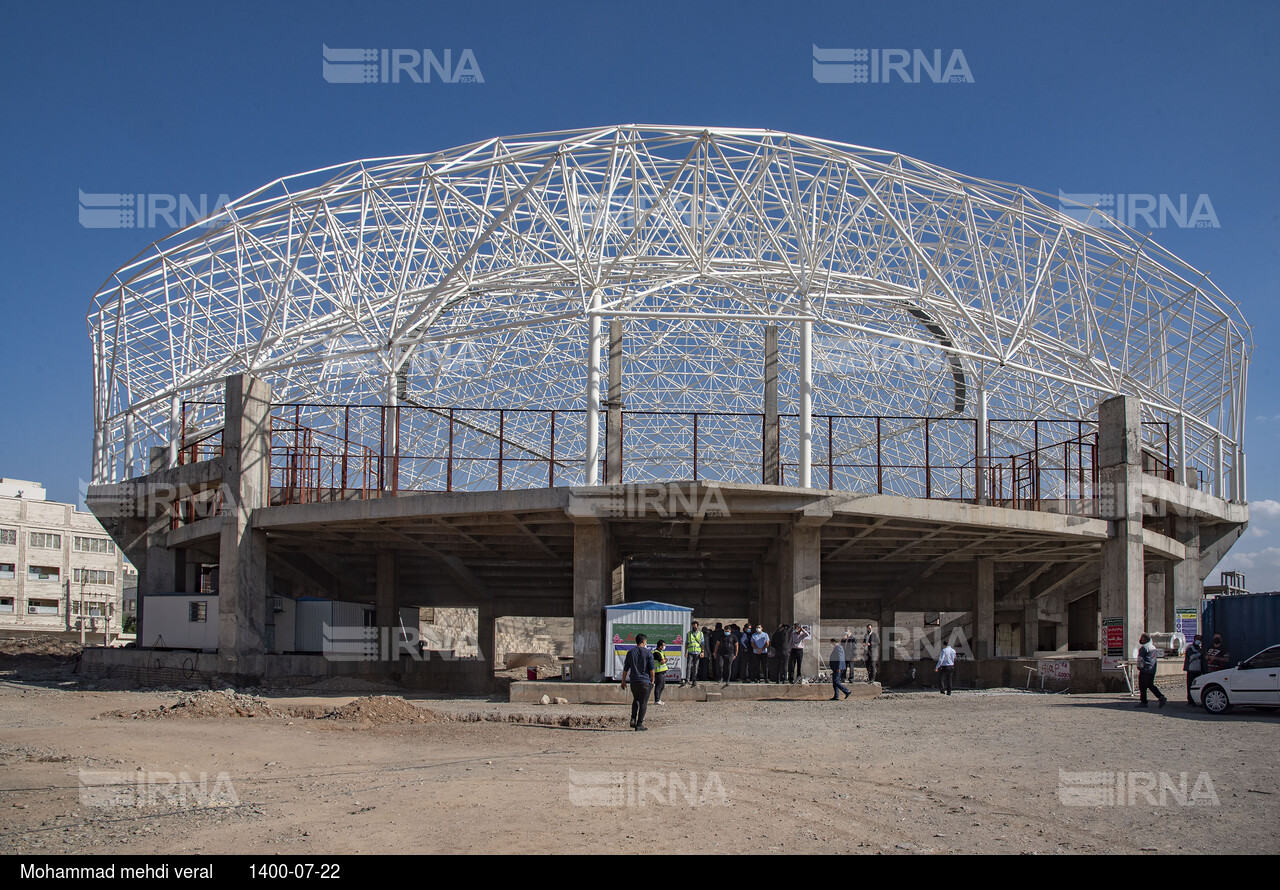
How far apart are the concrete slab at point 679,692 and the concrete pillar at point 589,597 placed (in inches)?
42.6

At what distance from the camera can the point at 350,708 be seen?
1731 cm

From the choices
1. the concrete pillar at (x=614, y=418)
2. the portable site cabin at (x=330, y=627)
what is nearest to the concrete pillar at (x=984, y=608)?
the concrete pillar at (x=614, y=418)

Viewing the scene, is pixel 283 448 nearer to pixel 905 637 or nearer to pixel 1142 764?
pixel 1142 764

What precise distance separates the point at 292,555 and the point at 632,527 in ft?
33.0

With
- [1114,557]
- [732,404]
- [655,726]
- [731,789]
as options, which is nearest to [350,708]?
[655,726]

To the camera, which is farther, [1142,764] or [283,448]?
[283,448]

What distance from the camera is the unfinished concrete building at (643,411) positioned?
24.5 metres

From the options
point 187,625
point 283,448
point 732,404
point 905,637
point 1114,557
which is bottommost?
point 905,637

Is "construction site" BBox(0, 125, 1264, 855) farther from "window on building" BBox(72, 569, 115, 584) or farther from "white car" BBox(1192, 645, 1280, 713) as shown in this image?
"window on building" BBox(72, 569, 115, 584)

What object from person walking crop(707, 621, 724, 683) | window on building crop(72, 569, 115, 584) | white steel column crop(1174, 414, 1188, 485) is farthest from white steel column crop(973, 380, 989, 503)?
window on building crop(72, 569, 115, 584)

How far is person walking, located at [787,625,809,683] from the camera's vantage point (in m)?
22.3

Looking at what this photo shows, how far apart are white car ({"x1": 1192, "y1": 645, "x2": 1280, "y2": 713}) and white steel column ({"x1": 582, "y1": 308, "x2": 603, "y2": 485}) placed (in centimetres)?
1239

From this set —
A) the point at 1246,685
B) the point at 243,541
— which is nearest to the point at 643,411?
the point at 243,541
